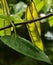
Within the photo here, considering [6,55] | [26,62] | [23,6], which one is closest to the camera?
[23,6]

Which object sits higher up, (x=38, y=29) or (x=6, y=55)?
(x=38, y=29)

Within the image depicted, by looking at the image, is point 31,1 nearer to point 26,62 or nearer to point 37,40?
point 37,40

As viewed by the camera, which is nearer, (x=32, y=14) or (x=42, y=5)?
(x=32, y=14)

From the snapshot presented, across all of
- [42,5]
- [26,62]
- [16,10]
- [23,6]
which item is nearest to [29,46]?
[42,5]

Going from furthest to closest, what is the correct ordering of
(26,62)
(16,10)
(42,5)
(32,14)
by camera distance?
(26,62)
(16,10)
(42,5)
(32,14)

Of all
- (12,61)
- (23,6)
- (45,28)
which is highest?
(23,6)

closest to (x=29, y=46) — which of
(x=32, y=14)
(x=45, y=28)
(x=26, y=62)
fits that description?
(x=32, y=14)
